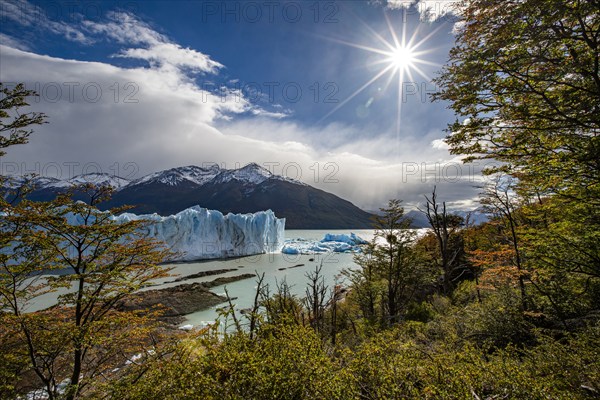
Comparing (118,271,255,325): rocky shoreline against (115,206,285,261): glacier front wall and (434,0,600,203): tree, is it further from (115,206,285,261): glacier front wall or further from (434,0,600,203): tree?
(434,0,600,203): tree

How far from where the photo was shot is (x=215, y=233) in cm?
4634

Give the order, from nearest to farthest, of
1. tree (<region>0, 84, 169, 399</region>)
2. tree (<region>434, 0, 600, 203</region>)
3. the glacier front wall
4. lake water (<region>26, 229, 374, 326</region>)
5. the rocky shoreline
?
tree (<region>434, 0, 600, 203</region>) → tree (<region>0, 84, 169, 399</region>) → the rocky shoreline → lake water (<region>26, 229, 374, 326</region>) → the glacier front wall

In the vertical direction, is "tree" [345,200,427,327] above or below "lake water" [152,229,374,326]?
above

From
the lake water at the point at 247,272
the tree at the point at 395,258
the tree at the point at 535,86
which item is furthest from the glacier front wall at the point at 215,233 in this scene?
the tree at the point at 535,86

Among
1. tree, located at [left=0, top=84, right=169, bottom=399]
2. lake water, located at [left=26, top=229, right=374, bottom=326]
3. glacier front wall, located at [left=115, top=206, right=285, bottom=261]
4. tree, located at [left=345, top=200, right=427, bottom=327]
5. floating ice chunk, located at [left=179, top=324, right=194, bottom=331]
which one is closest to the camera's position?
tree, located at [left=0, top=84, right=169, bottom=399]

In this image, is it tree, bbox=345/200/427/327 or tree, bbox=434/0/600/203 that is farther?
tree, bbox=345/200/427/327

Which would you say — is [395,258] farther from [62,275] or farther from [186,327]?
[186,327]

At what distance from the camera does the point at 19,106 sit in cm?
538

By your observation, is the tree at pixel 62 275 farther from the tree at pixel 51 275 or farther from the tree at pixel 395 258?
the tree at pixel 395 258

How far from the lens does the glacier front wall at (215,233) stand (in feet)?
135

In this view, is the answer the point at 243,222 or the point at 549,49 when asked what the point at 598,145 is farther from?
the point at 243,222

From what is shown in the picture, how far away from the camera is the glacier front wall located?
4125cm

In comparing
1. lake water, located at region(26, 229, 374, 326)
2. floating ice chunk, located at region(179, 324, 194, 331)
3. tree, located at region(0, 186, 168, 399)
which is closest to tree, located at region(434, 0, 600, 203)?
tree, located at region(0, 186, 168, 399)

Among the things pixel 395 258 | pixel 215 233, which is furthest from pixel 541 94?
pixel 215 233
